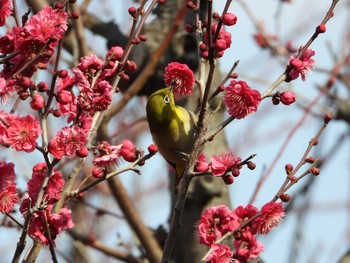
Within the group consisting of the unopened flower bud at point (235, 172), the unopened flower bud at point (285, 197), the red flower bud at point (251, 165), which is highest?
the unopened flower bud at point (235, 172)

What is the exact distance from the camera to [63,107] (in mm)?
2111

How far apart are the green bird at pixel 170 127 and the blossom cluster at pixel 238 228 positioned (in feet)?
1.80

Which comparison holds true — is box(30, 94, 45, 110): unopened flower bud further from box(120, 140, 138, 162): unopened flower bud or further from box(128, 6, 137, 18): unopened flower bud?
box(128, 6, 137, 18): unopened flower bud

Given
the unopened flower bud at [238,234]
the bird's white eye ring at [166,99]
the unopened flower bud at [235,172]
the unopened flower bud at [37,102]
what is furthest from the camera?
the bird's white eye ring at [166,99]

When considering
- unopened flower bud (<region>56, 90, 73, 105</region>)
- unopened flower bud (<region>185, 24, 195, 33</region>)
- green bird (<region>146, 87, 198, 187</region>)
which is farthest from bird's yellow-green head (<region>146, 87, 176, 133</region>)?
unopened flower bud (<region>56, 90, 73, 105</region>)

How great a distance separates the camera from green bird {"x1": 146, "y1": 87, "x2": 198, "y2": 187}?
2801mm

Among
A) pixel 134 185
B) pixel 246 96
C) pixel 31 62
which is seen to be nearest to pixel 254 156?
pixel 246 96

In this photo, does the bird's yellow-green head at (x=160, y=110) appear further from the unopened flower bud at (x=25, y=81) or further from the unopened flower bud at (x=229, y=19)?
the unopened flower bud at (x=25, y=81)

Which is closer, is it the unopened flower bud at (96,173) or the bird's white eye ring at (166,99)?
the unopened flower bud at (96,173)

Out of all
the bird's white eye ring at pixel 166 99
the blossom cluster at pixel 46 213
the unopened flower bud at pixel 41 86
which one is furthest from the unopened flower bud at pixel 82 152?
the bird's white eye ring at pixel 166 99

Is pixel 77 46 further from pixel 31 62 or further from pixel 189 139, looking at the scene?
pixel 31 62

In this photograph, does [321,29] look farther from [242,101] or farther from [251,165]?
[251,165]

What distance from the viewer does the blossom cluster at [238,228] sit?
2.12 metres

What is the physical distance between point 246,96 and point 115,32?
7.60ft
